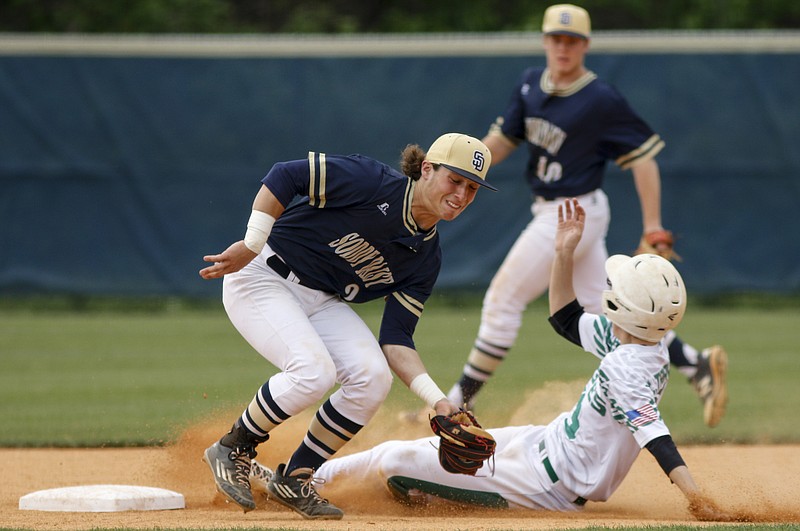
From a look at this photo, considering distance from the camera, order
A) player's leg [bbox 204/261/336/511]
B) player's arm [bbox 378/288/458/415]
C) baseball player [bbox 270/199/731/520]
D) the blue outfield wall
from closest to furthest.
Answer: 1. baseball player [bbox 270/199/731/520]
2. player's leg [bbox 204/261/336/511]
3. player's arm [bbox 378/288/458/415]
4. the blue outfield wall

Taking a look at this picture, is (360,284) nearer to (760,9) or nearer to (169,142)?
(169,142)

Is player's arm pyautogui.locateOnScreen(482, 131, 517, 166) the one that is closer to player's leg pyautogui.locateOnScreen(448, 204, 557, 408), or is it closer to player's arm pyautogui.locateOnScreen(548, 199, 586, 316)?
player's leg pyautogui.locateOnScreen(448, 204, 557, 408)

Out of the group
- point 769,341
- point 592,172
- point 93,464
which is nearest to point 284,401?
point 93,464

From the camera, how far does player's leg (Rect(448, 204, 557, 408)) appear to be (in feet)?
18.9

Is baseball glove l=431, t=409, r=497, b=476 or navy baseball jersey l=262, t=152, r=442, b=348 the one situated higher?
navy baseball jersey l=262, t=152, r=442, b=348

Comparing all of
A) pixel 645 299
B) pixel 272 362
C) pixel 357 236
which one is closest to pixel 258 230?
pixel 357 236

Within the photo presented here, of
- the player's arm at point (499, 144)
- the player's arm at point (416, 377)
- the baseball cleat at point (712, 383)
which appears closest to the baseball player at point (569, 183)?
the baseball cleat at point (712, 383)

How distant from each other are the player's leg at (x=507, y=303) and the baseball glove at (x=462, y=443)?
5.52ft

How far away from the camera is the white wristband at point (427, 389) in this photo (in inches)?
162

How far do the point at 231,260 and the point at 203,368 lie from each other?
14.4 feet

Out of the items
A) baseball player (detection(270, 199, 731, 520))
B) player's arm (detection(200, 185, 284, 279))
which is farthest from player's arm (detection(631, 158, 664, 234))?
player's arm (detection(200, 185, 284, 279))

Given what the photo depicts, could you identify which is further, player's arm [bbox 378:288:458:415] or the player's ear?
player's arm [bbox 378:288:458:415]

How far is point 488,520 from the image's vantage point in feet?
13.2

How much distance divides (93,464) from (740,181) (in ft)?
26.4
